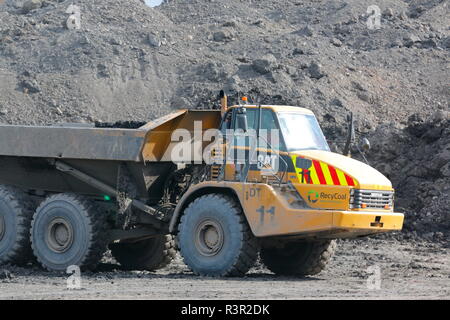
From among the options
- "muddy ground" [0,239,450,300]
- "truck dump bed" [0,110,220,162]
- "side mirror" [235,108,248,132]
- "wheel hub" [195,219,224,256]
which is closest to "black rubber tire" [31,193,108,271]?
"muddy ground" [0,239,450,300]

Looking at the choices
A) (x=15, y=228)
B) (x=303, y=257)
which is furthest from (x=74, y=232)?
(x=303, y=257)

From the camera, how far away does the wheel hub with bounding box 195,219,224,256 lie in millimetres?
15297

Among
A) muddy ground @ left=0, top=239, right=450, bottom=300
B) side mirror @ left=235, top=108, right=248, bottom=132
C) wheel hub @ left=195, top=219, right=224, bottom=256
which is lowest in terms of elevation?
muddy ground @ left=0, top=239, right=450, bottom=300

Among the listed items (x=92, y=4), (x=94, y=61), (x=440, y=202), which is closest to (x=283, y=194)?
(x=440, y=202)

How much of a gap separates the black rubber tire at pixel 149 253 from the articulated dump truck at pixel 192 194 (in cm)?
2

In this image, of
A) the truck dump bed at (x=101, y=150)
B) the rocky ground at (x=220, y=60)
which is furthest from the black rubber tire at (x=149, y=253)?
the rocky ground at (x=220, y=60)

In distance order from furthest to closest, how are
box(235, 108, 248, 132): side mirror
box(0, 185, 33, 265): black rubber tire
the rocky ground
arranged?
the rocky ground → box(0, 185, 33, 265): black rubber tire → box(235, 108, 248, 132): side mirror

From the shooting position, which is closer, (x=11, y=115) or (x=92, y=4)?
(x=11, y=115)

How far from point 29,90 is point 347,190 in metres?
21.2

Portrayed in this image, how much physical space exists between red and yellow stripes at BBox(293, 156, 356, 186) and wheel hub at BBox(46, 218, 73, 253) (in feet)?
12.2

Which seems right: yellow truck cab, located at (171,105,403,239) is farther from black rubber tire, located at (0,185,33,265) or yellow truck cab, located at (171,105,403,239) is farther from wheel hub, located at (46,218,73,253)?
black rubber tire, located at (0,185,33,265)

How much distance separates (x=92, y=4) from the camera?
40594 mm

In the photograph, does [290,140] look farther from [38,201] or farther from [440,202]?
[440,202]
